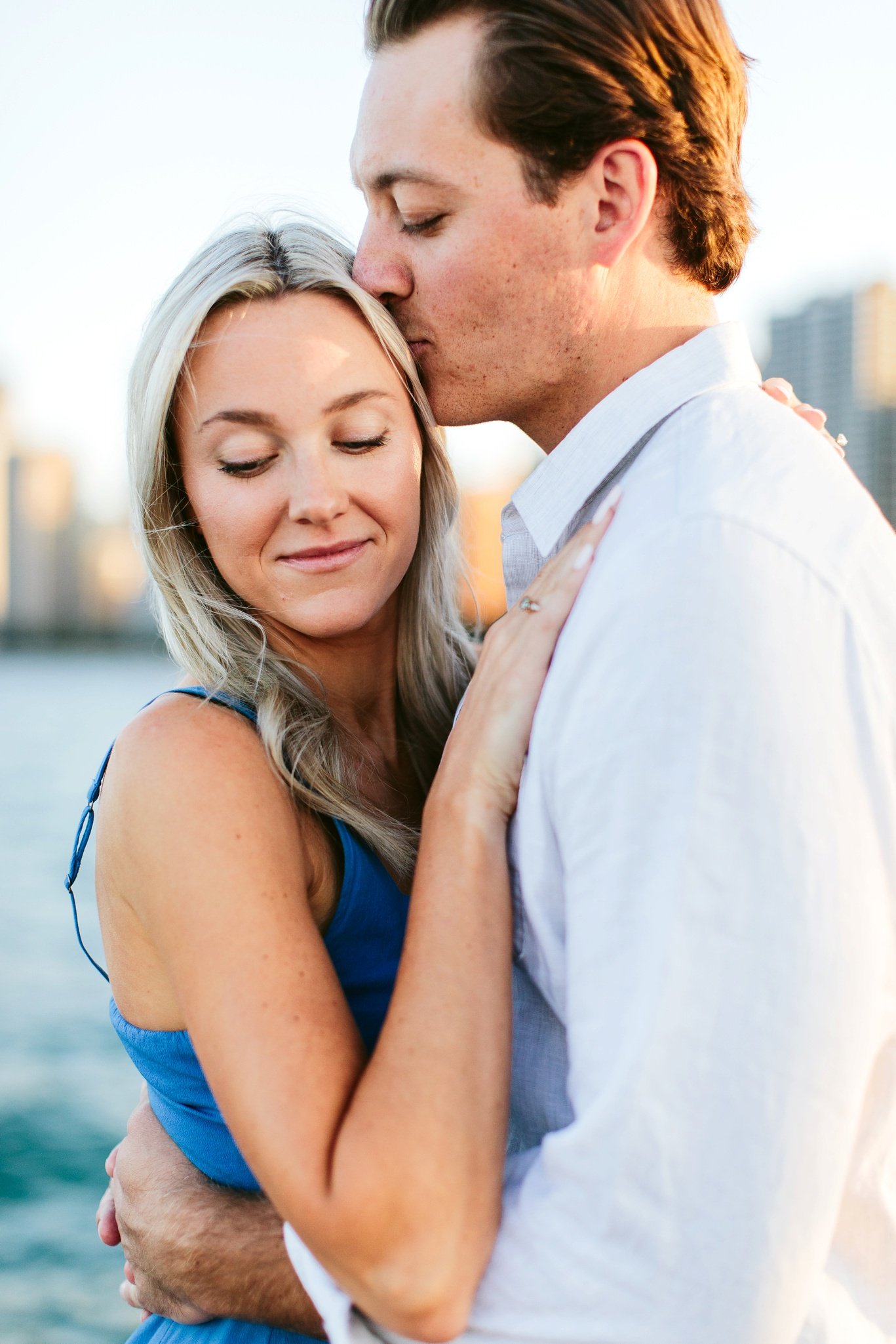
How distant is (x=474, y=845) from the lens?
1.41m

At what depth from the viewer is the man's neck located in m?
1.74

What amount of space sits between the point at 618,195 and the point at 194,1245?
166 cm

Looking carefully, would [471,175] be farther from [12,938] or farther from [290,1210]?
[12,938]

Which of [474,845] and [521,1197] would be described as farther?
[474,845]

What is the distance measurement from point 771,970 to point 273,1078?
579 millimetres

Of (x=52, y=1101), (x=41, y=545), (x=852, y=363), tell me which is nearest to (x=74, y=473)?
(x=41, y=545)

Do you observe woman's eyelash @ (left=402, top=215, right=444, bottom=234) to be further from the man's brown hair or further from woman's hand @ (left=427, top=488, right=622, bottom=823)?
woman's hand @ (left=427, top=488, right=622, bottom=823)

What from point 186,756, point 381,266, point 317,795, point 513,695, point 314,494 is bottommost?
point 317,795

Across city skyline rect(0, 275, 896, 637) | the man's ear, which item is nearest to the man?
the man's ear

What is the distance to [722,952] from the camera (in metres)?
1.12

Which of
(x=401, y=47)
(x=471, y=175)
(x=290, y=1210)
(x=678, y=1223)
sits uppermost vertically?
(x=401, y=47)

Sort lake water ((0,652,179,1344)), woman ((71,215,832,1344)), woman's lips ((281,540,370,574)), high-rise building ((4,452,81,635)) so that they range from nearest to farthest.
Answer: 1. woman ((71,215,832,1344))
2. woman's lips ((281,540,370,574))
3. lake water ((0,652,179,1344))
4. high-rise building ((4,452,81,635))

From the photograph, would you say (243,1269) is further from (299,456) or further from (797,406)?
(797,406)

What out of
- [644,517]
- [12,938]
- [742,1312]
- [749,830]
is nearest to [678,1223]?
[742,1312]
